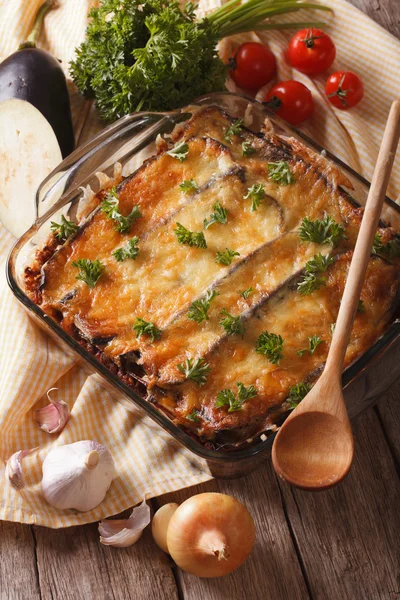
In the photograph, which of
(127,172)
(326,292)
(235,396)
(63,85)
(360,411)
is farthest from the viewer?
(63,85)

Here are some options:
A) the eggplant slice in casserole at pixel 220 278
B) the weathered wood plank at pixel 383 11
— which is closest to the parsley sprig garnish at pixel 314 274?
the eggplant slice in casserole at pixel 220 278

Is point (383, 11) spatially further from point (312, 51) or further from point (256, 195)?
point (256, 195)

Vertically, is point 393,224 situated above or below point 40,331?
below

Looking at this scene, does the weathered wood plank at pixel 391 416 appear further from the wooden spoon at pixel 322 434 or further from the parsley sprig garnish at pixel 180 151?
the parsley sprig garnish at pixel 180 151

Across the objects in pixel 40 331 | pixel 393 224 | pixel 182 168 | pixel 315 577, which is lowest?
pixel 315 577

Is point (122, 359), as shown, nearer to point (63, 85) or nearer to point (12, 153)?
point (12, 153)

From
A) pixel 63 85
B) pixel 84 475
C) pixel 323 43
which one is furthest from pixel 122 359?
pixel 323 43

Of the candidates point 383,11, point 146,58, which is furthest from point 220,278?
point 383,11
